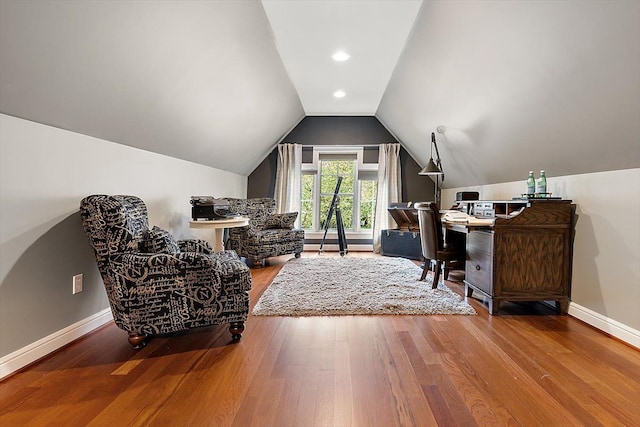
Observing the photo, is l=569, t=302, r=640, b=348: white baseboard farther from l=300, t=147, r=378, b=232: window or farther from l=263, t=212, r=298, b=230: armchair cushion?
l=300, t=147, r=378, b=232: window

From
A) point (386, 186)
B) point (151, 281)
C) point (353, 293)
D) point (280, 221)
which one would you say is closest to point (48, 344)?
point (151, 281)

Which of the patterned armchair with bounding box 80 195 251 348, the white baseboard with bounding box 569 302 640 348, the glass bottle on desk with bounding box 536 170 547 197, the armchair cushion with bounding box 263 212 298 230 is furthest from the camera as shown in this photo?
the armchair cushion with bounding box 263 212 298 230

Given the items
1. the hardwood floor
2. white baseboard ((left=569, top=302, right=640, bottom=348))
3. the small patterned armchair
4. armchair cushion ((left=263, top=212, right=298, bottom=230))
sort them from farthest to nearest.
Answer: armchair cushion ((left=263, top=212, right=298, bottom=230)), the small patterned armchair, white baseboard ((left=569, top=302, right=640, bottom=348)), the hardwood floor

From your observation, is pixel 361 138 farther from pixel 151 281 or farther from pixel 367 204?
pixel 151 281

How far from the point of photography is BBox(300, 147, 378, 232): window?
6.01 m

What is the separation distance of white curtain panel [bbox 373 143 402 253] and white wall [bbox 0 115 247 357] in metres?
4.03

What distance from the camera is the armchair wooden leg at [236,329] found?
7.06 feet

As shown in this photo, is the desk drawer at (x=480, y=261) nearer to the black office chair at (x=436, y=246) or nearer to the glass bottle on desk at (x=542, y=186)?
the black office chair at (x=436, y=246)

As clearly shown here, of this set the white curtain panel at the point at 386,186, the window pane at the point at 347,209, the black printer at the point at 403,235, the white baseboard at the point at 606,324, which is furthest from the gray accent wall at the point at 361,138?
the white baseboard at the point at 606,324

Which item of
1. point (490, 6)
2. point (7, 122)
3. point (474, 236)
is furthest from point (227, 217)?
point (490, 6)

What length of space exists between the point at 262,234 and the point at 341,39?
2650 mm

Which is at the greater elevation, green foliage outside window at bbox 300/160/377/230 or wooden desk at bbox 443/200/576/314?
green foliage outside window at bbox 300/160/377/230

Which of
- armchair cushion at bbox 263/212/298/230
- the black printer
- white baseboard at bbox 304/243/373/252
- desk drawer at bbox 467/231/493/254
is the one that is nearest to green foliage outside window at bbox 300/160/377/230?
white baseboard at bbox 304/243/373/252

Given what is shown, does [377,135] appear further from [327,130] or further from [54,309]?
[54,309]
